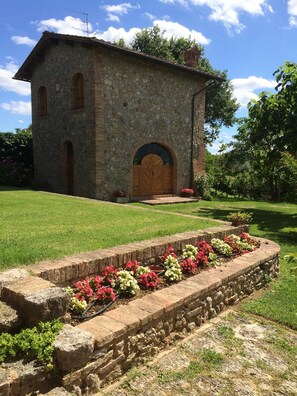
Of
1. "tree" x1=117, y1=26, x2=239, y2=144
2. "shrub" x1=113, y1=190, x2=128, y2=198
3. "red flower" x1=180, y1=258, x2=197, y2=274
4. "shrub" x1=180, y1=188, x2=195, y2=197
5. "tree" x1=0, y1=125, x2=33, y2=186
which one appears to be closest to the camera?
"red flower" x1=180, y1=258, x2=197, y2=274

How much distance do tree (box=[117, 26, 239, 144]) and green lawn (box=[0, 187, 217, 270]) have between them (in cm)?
1922

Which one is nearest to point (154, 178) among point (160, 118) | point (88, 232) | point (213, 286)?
point (160, 118)

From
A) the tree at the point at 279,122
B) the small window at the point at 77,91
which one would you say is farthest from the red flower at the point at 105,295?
the small window at the point at 77,91

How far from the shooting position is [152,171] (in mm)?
15812

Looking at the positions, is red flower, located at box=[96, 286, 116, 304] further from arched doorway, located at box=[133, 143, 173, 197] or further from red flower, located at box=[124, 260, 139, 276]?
arched doorway, located at box=[133, 143, 173, 197]

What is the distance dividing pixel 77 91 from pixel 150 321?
12736 mm

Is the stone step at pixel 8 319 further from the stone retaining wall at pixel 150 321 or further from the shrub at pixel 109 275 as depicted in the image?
the shrub at pixel 109 275

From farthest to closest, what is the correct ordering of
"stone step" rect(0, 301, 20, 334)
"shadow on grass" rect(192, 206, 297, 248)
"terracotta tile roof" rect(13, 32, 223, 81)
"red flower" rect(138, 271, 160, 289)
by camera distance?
"terracotta tile roof" rect(13, 32, 223, 81)
"shadow on grass" rect(192, 206, 297, 248)
"red flower" rect(138, 271, 160, 289)
"stone step" rect(0, 301, 20, 334)

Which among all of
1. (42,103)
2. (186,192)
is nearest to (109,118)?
(42,103)

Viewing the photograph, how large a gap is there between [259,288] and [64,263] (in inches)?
145

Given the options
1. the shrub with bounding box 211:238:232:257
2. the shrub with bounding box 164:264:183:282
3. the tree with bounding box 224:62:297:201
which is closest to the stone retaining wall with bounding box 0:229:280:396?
the shrub with bounding box 164:264:183:282

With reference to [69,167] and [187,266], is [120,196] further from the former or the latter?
[187,266]

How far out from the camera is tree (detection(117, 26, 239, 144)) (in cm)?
2517

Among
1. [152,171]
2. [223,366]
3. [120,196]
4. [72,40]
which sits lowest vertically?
[223,366]
